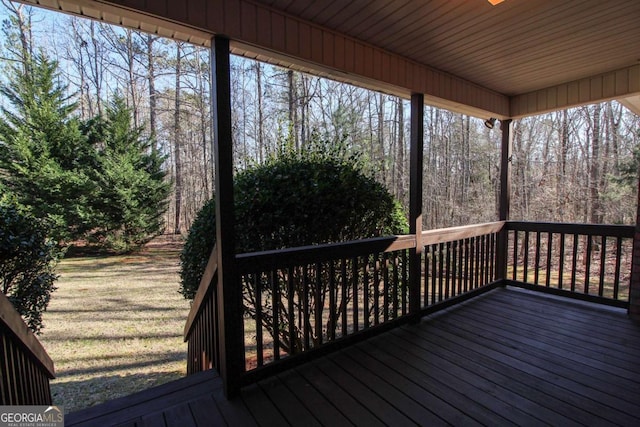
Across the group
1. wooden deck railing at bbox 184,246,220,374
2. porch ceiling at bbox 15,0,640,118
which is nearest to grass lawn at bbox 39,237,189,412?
wooden deck railing at bbox 184,246,220,374

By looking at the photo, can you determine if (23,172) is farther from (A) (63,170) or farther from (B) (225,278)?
(B) (225,278)

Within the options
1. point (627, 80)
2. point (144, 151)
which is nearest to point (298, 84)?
point (144, 151)

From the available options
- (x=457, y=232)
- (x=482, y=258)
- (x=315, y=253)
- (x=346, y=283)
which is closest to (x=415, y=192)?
(x=457, y=232)

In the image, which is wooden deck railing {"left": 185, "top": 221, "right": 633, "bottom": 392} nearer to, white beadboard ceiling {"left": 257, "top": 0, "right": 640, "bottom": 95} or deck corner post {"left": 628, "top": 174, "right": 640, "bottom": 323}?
deck corner post {"left": 628, "top": 174, "right": 640, "bottom": 323}

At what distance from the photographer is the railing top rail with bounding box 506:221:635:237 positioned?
3348 millimetres

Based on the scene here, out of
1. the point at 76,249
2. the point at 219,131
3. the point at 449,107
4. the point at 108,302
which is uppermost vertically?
the point at 449,107

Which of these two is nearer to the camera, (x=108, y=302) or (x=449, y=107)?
(x=449, y=107)

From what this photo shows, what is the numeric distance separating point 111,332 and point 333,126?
892 centimetres

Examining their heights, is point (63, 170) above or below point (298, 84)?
below

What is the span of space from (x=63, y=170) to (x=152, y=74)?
5.63 metres

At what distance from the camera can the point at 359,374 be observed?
88.4 inches

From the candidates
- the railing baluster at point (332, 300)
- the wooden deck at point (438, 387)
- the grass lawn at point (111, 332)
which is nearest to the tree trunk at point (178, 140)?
the grass lawn at point (111, 332)

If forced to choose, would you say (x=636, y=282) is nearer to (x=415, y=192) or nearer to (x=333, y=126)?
(x=415, y=192)

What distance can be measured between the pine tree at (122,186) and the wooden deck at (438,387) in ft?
32.7
